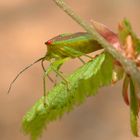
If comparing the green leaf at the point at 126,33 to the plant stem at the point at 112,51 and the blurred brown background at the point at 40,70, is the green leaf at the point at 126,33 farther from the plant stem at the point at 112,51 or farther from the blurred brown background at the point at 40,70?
the blurred brown background at the point at 40,70

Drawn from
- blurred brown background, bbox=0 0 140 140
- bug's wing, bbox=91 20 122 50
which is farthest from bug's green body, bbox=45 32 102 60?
blurred brown background, bbox=0 0 140 140

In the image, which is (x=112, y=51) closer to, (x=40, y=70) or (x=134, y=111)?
(x=134, y=111)

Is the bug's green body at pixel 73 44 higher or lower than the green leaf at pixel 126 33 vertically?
higher

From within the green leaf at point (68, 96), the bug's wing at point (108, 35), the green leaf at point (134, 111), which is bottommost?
the green leaf at point (134, 111)

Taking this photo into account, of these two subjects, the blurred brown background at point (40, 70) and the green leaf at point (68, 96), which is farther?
the blurred brown background at point (40, 70)

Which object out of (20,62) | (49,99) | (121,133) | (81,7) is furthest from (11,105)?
(49,99)

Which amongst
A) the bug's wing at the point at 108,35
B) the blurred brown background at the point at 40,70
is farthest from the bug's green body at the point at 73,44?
the blurred brown background at the point at 40,70

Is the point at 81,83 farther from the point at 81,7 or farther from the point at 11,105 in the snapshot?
the point at 81,7
